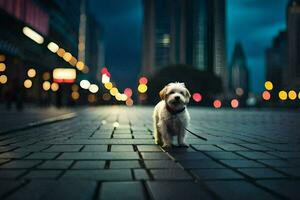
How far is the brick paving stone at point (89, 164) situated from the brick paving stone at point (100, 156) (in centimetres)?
34

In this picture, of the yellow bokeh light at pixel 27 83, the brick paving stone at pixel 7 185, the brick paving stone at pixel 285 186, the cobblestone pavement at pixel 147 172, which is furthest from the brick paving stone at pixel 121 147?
the yellow bokeh light at pixel 27 83

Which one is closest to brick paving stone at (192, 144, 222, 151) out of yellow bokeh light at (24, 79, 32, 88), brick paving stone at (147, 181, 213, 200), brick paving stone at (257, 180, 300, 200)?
brick paving stone at (257, 180, 300, 200)

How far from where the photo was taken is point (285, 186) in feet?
12.6

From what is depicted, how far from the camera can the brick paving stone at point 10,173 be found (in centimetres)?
423

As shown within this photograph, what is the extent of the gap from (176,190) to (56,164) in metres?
1.95

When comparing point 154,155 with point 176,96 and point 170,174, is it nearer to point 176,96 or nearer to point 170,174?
point 176,96

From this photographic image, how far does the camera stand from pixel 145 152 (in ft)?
20.5

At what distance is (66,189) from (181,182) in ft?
3.68

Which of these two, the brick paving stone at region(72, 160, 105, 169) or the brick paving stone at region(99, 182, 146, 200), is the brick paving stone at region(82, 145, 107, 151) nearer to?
the brick paving stone at region(72, 160, 105, 169)

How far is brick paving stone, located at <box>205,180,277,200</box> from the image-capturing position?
11.3ft

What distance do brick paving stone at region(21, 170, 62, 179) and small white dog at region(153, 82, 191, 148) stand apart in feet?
8.17

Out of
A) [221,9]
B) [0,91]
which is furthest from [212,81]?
[221,9]

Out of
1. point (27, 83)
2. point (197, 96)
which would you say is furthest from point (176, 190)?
point (197, 96)

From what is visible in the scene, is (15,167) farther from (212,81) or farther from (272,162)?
(212,81)
